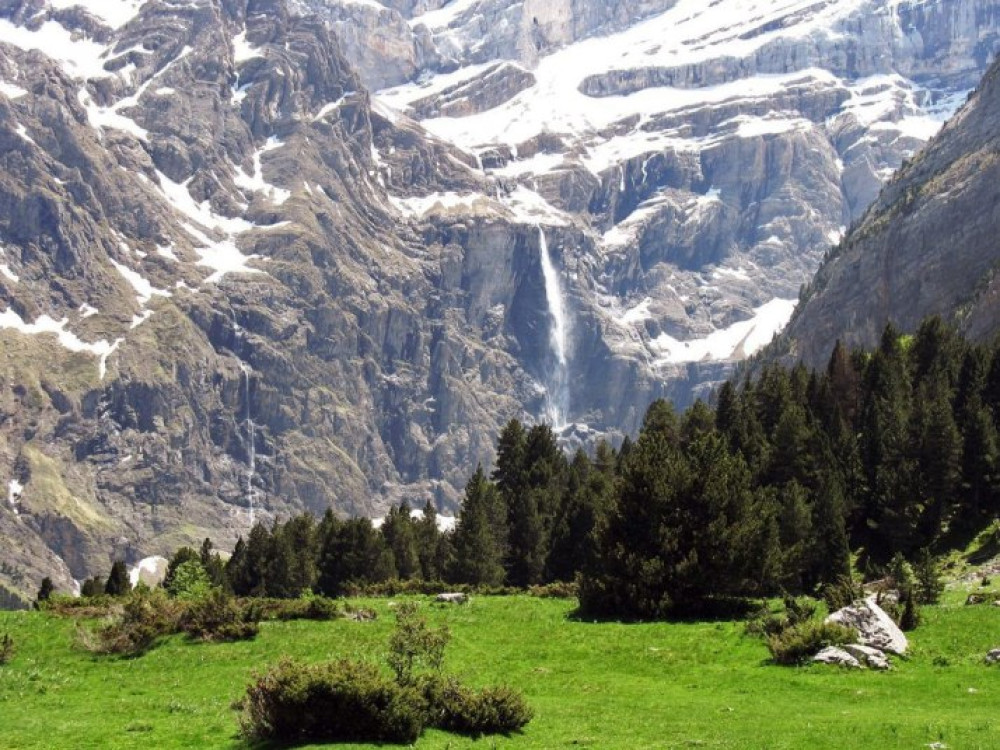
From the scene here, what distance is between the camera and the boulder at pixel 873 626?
123ft

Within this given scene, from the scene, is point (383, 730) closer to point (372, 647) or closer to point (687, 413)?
point (372, 647)

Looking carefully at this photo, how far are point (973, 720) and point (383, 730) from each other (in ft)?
49.7

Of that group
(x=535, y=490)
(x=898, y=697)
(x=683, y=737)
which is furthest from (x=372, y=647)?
(x=535, y=490)

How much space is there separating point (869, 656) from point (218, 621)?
76.3 feet

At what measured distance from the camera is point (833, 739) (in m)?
27.4

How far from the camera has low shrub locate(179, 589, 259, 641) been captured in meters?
41.5

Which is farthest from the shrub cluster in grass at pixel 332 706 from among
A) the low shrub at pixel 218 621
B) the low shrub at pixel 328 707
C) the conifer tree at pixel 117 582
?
the conifer tree at pixel 117 582

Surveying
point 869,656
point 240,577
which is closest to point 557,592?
point 869,656

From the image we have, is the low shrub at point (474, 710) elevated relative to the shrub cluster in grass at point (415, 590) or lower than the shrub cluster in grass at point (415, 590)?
lower

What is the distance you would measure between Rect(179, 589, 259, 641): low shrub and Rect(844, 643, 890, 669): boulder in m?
21.4

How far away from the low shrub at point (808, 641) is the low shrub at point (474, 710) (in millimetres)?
11334

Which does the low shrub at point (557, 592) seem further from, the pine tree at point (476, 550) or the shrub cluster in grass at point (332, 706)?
the pine tree at point (476, 550)

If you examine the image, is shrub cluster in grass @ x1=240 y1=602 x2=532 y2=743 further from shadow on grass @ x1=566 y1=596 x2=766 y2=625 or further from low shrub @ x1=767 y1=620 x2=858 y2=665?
shadow on grass @ x1=566 y1=596 x2=766 y2=625

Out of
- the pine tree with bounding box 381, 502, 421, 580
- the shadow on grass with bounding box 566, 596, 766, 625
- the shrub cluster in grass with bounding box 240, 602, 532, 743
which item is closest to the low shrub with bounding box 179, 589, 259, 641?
the shrub cluster in grass with bounding box 240, 602, 532, 743
